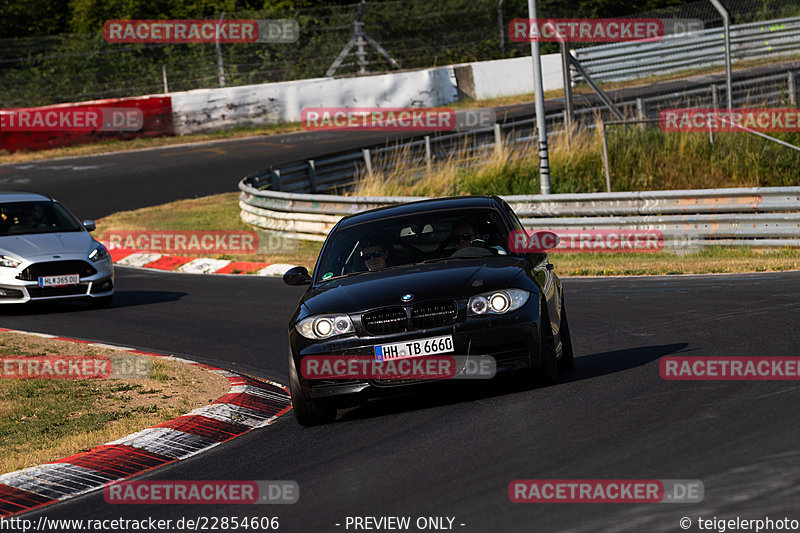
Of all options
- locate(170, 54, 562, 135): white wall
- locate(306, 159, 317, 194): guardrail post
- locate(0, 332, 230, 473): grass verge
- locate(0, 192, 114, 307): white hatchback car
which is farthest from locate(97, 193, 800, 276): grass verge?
locate(170, 54, 562, 135): white wall

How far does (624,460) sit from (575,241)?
1294 centimetres

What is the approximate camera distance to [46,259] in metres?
15.6

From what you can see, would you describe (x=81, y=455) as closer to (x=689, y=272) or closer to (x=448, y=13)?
(x=689, y=272)

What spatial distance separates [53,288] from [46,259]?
39cm

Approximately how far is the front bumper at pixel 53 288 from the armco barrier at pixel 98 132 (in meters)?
20.8

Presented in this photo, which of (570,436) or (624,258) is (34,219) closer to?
(624,258)

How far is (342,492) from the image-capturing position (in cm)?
588

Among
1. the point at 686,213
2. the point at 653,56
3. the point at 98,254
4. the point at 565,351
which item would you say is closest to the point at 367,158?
the point at 686,213

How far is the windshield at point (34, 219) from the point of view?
16609 mm

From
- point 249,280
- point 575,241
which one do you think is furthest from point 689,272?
point 249,280

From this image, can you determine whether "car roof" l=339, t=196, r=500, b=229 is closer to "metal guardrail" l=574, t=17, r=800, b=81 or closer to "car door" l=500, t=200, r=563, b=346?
"car door" l=500, t=200, r=563, b=346

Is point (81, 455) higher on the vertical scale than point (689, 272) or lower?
higher

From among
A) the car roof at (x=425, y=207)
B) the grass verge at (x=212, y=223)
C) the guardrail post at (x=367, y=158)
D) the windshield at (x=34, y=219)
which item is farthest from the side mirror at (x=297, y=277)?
the guardrail post at (x=367, y=158)

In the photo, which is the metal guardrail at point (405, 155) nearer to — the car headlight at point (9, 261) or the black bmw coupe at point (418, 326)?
the car headlight at point (9, 261)
